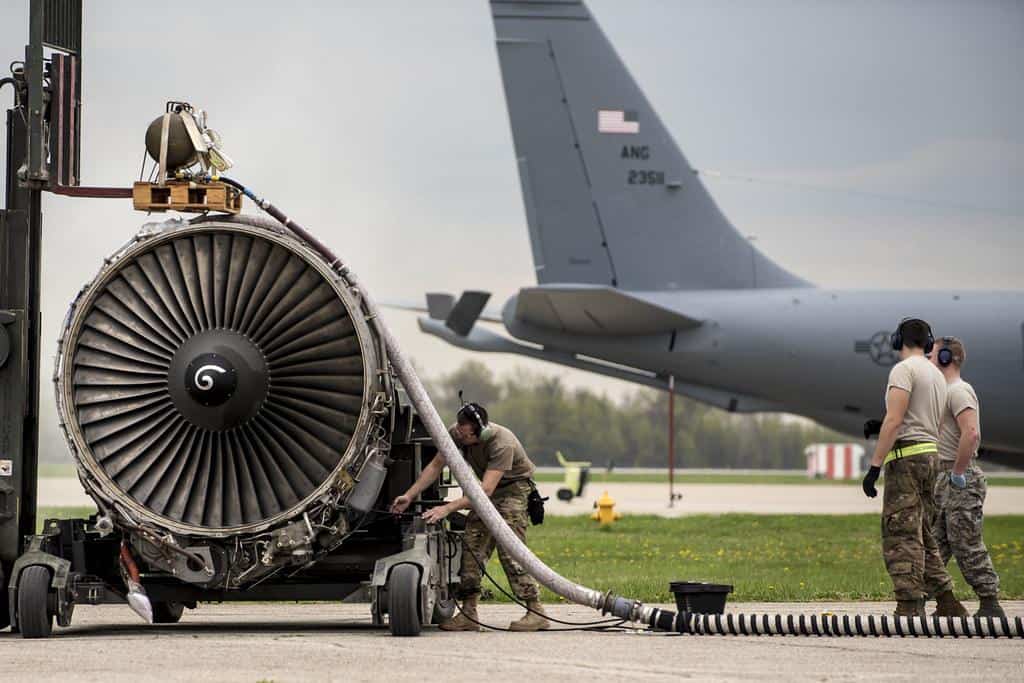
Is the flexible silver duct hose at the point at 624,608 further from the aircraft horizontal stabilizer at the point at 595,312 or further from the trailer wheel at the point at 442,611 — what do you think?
the aircraft horizontal stabilizer at the point at 595,312

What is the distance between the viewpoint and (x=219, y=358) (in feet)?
→ 32.1

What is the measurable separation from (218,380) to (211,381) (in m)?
0.04

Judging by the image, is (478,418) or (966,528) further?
(966,528)

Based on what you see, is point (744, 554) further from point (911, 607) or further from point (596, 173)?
point (911, 607)

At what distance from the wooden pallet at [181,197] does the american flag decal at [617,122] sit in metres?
19.3

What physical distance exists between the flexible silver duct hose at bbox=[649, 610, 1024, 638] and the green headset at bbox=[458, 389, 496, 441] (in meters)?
1.82

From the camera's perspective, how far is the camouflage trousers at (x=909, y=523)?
10.3 meters

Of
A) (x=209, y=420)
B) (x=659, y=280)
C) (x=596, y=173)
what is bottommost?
(x=209, y=420)

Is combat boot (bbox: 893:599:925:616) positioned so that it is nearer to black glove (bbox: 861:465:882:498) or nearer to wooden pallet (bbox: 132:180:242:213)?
black glove (bbox: 861:465:882:498)

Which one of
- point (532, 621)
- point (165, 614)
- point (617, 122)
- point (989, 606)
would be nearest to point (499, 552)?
point (532, 621)

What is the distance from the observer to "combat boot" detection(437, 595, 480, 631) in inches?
415

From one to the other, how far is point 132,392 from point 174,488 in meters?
0.67

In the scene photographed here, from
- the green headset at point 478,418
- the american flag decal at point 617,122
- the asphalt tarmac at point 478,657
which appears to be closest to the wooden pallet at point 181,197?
the green headset at point 478,418

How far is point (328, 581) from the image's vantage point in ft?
34.1
